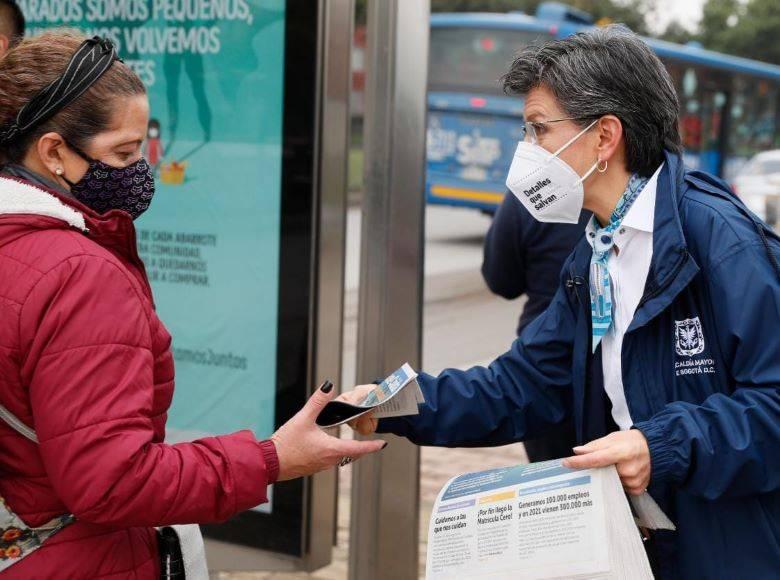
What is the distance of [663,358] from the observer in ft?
6.68

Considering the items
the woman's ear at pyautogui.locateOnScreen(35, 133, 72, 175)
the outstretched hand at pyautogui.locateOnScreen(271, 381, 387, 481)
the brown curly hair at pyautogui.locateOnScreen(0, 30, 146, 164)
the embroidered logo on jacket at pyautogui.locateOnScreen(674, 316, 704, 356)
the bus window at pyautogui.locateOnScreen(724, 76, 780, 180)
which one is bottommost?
the bus window at pyautogui.locateOnScreen(724, 76, 780, 180)

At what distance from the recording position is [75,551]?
1.86 metres

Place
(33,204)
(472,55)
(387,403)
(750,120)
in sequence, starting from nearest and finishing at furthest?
(33,204) < (387,403) < (472,55) < (750,120)

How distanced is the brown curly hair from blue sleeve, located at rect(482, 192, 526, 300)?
1912 millimetres

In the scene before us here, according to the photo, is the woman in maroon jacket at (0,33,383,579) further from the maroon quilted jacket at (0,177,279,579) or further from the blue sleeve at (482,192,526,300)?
the blue sleeve at (482,192,526,300)

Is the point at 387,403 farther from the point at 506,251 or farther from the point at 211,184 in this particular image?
the point at 211,184

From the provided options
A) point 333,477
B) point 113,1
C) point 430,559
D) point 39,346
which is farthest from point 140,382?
point 113,1

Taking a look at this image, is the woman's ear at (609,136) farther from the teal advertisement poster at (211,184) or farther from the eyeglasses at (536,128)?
the teal advertisement poster at (211,184)

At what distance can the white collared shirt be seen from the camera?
2.11m

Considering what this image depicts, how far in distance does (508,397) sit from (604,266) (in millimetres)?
413

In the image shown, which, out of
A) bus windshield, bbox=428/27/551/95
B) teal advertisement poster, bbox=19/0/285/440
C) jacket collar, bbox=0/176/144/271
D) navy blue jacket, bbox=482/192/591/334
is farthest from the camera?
bus windshield, bbox=428/27/551/95

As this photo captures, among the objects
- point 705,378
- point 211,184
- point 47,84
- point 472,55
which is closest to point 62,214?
A: point 47,84

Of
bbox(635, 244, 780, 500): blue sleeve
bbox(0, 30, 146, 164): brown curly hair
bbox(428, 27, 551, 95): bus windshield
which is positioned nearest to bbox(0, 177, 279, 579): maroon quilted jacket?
bbox(0, 30, 146, 164): brown curly hair

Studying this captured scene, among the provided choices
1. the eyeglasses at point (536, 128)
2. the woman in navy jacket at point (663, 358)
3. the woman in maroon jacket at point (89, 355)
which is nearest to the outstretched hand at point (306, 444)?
the woman in maroon jacket at point (89, 355)
